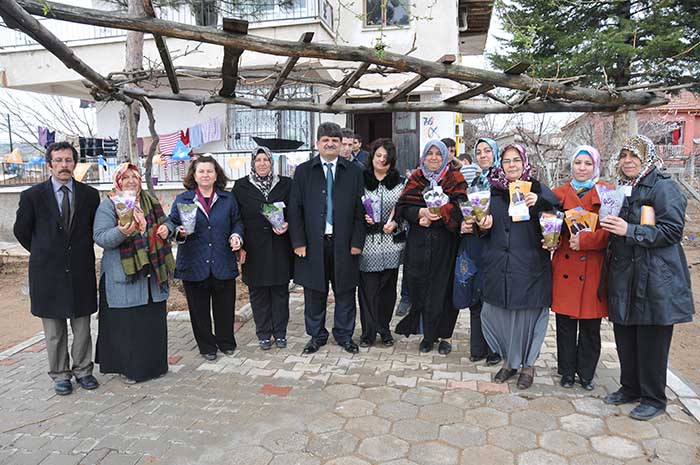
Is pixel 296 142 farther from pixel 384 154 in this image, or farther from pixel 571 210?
pixel 571 210

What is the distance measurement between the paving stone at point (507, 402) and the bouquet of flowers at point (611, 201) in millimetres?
1510

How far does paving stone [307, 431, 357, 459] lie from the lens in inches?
127

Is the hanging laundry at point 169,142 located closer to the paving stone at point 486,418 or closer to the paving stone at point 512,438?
the paving stone at point 486,418

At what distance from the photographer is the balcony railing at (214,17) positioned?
1076 cm

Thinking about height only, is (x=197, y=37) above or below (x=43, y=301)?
above

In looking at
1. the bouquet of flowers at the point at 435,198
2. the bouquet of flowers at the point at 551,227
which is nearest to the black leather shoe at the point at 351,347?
the bouquet of flowers at the point at 435,198

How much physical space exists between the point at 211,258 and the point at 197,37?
212 centimetres

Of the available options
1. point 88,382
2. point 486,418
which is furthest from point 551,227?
point 88,382

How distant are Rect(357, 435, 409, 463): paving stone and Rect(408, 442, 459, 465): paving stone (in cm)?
7

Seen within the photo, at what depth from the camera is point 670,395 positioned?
3943 millimetres

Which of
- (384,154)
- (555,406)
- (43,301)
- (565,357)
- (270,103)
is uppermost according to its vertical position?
(270,103)

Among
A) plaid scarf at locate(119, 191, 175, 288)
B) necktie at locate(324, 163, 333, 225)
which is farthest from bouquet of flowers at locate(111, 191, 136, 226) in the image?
necktie at locate(324, 163, 333, 225)

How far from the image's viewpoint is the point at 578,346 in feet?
13.4

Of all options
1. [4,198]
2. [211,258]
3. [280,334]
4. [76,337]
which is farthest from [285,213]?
[4,198]
